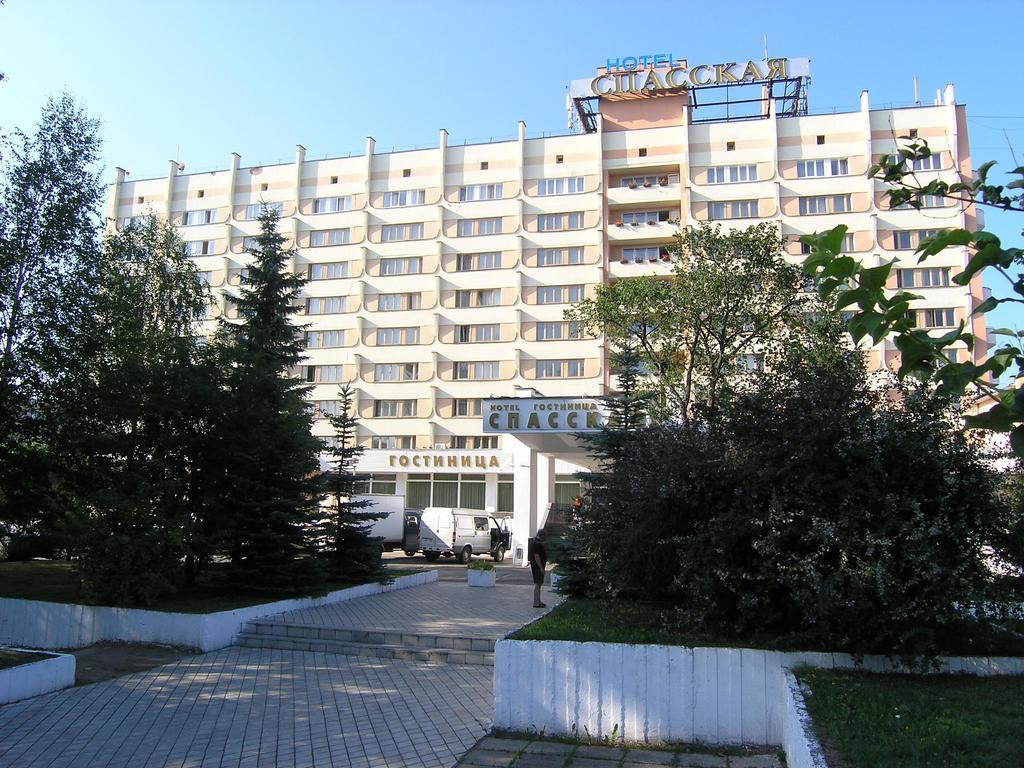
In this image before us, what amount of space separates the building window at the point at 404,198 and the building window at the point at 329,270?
5.26 metres

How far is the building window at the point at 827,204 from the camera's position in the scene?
4594 cm

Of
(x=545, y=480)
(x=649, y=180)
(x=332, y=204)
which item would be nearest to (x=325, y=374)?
(x=332, y=204)

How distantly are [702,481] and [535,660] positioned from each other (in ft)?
8.38

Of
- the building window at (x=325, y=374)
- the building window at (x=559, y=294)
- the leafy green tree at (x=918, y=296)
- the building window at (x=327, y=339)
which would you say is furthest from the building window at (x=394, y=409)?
the leafy green tree at (x=918, y=296)

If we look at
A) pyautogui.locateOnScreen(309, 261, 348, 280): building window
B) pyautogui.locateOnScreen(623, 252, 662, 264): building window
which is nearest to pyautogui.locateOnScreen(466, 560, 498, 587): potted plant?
pyautogui.locateOnScreen(623, 252, 662, 264): building window

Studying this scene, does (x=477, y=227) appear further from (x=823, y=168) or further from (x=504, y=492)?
(x=823, y=168)

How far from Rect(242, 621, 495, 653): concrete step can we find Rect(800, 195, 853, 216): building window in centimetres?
4239

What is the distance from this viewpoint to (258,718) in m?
7.68

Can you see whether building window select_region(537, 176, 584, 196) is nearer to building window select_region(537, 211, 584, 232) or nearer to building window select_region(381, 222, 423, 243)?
building window select_region(537, 211, 584, 232)

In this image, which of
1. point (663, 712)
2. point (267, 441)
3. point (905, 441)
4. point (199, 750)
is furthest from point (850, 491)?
point (267, 441)

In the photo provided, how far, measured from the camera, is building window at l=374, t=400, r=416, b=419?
49531mm

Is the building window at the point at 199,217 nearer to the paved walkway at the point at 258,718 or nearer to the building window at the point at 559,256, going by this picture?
the building window at the point at 559,256

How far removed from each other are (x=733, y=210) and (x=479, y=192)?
16.9 m

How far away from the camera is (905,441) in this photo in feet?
22.8
